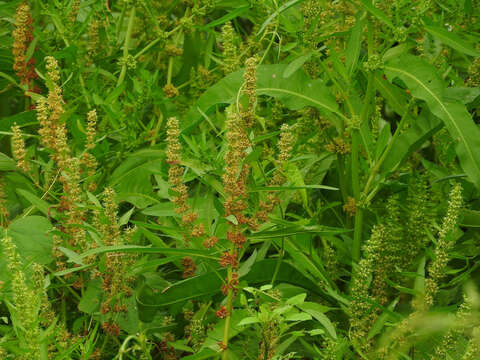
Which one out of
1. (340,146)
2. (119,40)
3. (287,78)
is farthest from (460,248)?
(119,40)

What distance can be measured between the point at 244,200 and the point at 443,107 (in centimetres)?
47

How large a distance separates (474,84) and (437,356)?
0.62 metres

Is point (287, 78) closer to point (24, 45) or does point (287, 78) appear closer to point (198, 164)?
point (198, 164)

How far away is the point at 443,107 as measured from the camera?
1.35m

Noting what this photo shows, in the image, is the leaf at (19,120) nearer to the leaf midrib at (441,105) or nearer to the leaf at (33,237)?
the leaf at (33,237)

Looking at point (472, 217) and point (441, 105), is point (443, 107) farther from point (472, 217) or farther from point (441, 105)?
point (472, 217)

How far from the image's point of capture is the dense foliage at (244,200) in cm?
109

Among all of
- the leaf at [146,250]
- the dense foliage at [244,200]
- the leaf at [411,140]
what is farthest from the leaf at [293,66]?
the leaf at [146,250]

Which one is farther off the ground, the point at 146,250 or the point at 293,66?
the point at 293,66

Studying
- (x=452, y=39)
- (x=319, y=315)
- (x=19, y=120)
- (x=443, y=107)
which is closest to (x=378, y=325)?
(x=319, y=315)

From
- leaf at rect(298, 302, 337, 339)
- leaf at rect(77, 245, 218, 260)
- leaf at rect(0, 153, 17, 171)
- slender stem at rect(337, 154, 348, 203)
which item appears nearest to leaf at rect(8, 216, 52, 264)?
leaf at rect(0, 153, 17, 171)

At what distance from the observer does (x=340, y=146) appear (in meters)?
1.52

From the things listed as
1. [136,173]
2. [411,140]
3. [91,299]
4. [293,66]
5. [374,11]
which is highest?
[374,11]

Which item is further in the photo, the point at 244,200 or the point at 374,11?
the point at 374,11
